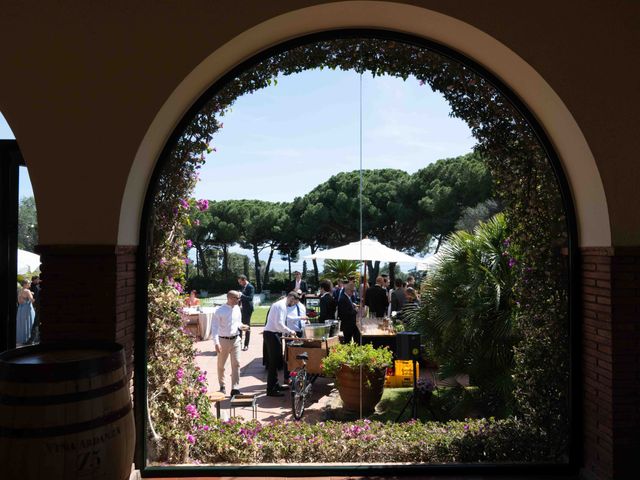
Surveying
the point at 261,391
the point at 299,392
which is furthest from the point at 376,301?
the point at 299,392

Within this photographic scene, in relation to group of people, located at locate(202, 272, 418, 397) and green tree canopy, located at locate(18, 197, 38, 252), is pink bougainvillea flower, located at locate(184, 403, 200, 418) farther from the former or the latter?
group of people, located at locate(202, 272, 418, 397)

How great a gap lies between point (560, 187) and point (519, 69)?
1027mm

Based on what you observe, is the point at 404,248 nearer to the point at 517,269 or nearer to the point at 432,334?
the point at 432,334

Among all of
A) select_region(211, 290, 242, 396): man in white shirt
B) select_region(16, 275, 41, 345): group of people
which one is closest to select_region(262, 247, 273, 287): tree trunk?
select_region(211, 290, 242, 396): man in white shirt

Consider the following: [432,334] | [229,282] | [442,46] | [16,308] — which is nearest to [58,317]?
[16,308]

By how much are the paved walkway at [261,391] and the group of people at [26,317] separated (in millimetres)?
1638

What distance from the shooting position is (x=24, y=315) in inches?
164

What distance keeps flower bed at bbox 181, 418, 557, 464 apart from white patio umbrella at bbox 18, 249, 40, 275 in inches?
78.6

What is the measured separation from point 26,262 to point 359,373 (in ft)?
12.2

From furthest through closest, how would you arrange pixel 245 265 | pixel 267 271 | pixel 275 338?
1. pixel 267 271
2. pixel 245 265
3. pixel 275 338

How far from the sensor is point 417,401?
5777 millimetres

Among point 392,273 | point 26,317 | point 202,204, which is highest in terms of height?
point 202,204

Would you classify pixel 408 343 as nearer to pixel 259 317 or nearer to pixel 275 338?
pixel 275 338

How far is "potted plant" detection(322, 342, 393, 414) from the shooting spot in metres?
6.00
